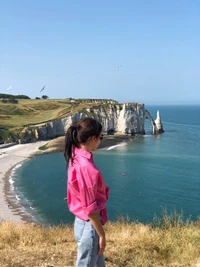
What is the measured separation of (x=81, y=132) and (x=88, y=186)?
530mm

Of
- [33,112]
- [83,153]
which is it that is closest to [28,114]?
[33,112]

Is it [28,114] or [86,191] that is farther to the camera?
[28,114]

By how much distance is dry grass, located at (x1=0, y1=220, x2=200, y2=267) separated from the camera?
486cm

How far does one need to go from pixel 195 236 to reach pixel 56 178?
33585 mm

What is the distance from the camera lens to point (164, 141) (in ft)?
229

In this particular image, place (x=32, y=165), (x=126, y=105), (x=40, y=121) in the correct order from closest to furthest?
(x=32, y=165) → (x=40, y=121) → (x=126, y=105)

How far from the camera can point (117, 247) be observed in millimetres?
5457

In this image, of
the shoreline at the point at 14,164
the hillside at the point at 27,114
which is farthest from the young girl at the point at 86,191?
the hillside at the point at 27,114

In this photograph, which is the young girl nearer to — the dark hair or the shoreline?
the dark hair

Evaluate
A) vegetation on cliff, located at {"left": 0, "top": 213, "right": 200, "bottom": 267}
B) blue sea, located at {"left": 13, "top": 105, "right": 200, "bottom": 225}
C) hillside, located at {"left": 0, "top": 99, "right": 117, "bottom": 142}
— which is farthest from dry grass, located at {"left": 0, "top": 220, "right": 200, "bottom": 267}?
hillside, located at {"left": 0, "top": 99, "right": 117, "bottom": 142}

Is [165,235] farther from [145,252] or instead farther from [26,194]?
[26,194]

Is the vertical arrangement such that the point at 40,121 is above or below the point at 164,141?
above

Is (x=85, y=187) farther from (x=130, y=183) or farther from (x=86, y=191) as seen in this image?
(x=130, y=183)

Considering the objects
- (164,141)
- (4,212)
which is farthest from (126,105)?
(4,212)
